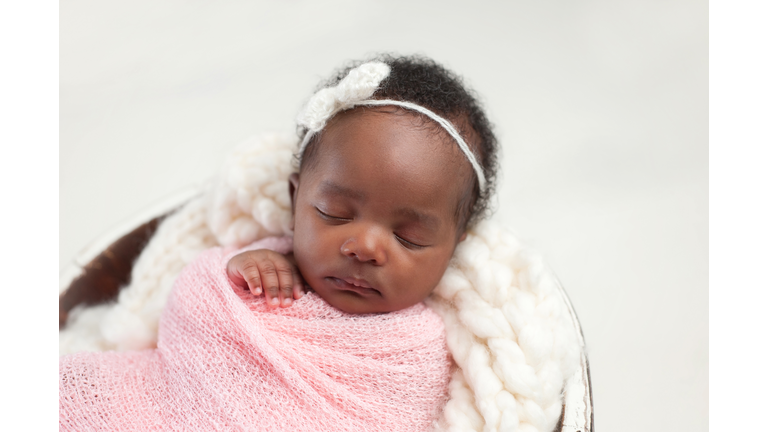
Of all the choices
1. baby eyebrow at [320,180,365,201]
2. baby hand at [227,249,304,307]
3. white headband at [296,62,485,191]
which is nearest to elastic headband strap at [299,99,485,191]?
white headband at [296,62,485,191]

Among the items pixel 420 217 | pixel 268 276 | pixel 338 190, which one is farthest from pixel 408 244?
pixel 268 276

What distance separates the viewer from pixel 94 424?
981 millimetres

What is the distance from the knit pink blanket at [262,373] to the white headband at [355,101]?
13.5 inches

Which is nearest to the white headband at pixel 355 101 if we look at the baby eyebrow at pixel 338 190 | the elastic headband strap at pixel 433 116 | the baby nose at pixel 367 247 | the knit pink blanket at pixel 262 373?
the elastic headband strap at pixel 433 116

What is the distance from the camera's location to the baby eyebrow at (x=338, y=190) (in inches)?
39.6

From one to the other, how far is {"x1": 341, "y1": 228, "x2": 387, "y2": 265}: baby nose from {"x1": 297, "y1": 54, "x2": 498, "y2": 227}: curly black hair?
19 cm

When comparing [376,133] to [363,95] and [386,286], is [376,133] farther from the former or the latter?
[386,286]

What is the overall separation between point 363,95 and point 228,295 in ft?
1.48

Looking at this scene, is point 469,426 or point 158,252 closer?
point 469,426

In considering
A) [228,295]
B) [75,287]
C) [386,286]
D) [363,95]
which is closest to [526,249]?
[386,286]

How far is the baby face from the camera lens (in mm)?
1000

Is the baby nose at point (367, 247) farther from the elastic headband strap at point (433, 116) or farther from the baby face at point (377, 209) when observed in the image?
the elastic headband strap at point (433, 116)

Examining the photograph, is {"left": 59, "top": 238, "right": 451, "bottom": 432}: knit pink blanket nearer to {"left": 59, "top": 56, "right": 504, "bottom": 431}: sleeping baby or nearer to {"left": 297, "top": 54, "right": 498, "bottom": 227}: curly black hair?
{"left": 59, "top": 56, "right": 504, "bottom": 431}: sleeping baby

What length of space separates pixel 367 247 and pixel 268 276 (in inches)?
8.7
